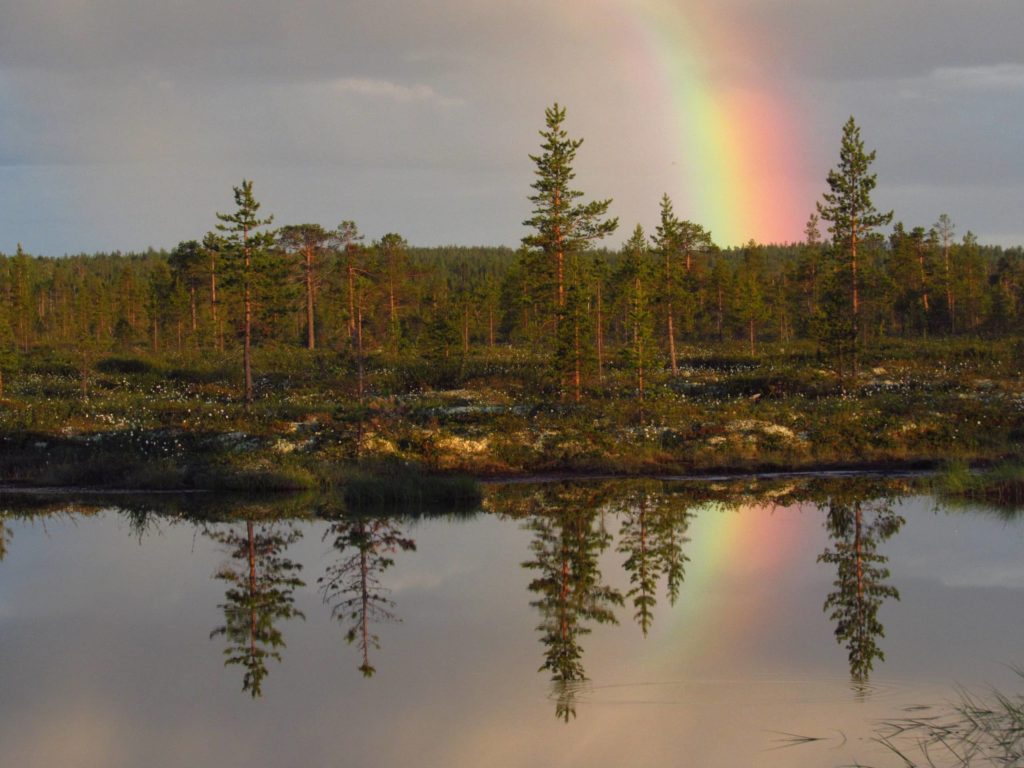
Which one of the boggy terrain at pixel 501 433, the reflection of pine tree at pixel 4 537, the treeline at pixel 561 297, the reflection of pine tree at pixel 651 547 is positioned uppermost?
the treeline at pixel 561 297

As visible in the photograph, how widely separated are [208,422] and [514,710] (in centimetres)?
2969

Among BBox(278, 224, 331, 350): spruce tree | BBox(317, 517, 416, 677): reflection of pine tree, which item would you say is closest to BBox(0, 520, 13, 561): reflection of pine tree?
BBox(317, 517, 416, 677): reflection of pine tree

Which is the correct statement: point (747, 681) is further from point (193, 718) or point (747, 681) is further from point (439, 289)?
point (439, 289)

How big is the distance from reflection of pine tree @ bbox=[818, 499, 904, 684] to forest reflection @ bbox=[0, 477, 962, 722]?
0.09 ft

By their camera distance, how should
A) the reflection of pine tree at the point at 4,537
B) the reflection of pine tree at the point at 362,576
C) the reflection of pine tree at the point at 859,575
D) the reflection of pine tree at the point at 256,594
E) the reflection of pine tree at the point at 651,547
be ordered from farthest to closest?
the reflection of pine tree at the point at 4,537 → the reflection of pine tree at the point at 651,547 → the reflection of pine tree at the point at 362,576 → the reflection of pine tree at the point at 256,594 → the reflection of pine tree at the point at 859,575

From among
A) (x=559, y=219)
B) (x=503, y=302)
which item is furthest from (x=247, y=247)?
(x=503, y=302)

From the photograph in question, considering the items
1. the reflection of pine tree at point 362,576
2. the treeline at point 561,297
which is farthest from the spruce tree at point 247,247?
the reflection of pine tree at point 362,576

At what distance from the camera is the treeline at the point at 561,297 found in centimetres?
4819

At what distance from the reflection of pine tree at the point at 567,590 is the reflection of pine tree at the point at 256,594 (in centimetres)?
357

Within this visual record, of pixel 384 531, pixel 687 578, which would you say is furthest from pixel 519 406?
pixel 687 578

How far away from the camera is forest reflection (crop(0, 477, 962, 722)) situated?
1368cm

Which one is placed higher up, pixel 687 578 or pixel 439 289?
pixel 439 289

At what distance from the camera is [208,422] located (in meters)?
38.1

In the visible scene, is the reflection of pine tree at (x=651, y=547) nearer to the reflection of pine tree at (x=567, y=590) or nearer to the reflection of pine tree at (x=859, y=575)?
the reflection of pine tree at (x=567, y=590)
